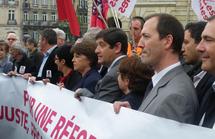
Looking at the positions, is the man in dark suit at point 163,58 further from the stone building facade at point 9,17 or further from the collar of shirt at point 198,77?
the stone building facade at point 9,17

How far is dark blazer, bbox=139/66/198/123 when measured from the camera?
11.0 feet

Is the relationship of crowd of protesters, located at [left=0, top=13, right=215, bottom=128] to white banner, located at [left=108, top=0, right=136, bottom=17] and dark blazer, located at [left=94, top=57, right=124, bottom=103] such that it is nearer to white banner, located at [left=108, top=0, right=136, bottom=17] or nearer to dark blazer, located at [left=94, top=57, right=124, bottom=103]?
dark blazer, located at [left=94, top=57, right=124, bottom=103]

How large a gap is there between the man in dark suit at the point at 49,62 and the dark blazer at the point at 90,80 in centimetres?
189

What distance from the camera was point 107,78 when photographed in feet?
15.3

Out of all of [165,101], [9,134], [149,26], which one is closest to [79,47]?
[9,134]

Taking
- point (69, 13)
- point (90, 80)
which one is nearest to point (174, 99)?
point (90, 80)

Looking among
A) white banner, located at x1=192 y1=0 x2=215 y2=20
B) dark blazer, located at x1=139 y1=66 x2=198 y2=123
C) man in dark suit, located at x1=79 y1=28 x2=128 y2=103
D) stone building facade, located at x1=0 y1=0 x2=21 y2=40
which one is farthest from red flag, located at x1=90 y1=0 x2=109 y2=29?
stone building facade, located at x1=0 y1=0 x2=21 y2=40

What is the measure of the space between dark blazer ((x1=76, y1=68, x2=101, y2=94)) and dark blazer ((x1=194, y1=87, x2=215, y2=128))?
172 cm

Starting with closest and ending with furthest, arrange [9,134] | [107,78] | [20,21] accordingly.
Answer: [107,78] → [9,134] → [20,21]

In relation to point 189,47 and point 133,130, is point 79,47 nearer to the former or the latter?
point 189,47

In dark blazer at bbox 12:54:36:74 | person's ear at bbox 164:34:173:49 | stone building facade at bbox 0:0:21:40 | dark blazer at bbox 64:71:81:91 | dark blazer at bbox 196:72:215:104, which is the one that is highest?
person's ear at bbox 164:34:173:49

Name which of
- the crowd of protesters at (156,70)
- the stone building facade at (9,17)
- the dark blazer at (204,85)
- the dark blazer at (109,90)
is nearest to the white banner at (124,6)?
the crowd of protesters at (156,70)

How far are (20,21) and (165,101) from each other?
291 feet

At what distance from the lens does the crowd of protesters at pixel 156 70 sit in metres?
3.37
